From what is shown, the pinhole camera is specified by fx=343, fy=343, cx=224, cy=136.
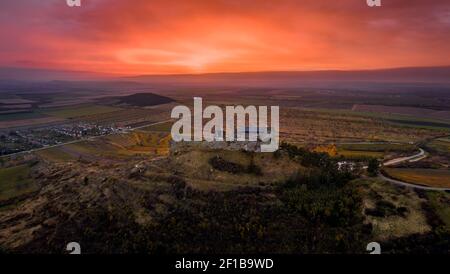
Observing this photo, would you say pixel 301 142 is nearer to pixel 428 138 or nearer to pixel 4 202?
pixel 428 138

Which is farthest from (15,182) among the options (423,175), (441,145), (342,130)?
(441,145)

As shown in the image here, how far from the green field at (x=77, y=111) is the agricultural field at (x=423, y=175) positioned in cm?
10715

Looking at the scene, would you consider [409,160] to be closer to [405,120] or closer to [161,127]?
[405,120]

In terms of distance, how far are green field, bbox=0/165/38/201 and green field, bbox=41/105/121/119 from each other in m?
67.0

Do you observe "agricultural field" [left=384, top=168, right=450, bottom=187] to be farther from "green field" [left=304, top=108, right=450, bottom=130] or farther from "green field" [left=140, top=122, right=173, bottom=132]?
"green field" [left=140, top=122, right=173, bottom=132]

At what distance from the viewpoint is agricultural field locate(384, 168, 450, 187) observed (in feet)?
131

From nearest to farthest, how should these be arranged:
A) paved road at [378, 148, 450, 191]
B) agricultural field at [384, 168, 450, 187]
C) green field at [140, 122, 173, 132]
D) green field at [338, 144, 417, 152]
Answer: paved road at [378, 148, 450, 191] < agricultural field at [384, 168, 450, 187] < green field at [338, 144, 417, 152] < green field at [140, 122, 173, 132]

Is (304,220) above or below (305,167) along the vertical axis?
below

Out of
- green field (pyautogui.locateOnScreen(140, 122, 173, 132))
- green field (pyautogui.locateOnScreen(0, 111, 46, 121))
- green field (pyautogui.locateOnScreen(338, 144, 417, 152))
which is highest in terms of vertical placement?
green field (pyautogui.locateOnScreen(0, 111, 46, 121))

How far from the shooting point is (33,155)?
66.0 metres

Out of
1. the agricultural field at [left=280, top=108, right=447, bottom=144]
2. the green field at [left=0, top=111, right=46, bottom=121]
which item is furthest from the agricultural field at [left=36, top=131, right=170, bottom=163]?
the green field at [left=0, top=111, right=46, bottom=121]

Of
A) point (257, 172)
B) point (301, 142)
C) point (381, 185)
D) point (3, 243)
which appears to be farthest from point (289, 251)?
point (301, 142)
